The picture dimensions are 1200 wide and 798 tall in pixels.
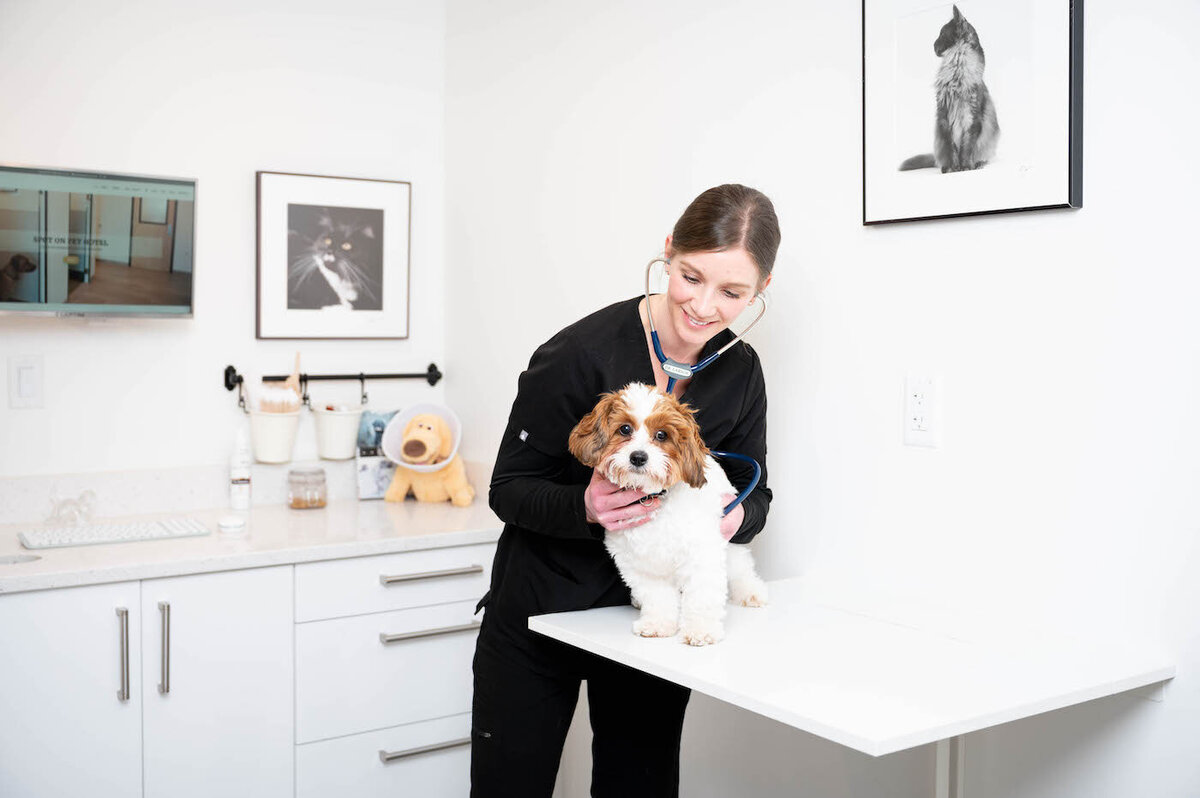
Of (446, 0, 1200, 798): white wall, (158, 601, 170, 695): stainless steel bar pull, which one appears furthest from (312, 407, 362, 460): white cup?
(158, 601, 170, 695): stainless steel bar pull

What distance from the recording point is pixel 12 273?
2.40 meters

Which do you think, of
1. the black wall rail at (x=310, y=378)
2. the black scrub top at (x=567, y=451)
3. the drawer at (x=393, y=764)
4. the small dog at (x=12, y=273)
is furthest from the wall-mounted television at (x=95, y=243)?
the black scrub top at (x=567, y=451)

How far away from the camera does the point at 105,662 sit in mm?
2160

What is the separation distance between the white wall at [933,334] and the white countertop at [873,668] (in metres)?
0.11

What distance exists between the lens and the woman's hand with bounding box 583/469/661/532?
1481 mm

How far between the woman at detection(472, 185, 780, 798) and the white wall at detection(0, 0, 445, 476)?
1435 millimetres

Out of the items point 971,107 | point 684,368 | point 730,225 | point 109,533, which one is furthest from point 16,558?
point 971,107

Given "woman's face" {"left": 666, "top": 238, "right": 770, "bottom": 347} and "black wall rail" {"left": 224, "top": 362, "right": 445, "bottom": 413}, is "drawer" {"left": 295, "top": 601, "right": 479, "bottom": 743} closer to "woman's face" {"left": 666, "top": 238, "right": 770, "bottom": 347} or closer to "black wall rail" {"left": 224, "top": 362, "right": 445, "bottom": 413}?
"black wall rail" {"left": 224, "top": 362, "right": 445, "bottom": 413}

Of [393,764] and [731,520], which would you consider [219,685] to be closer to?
[393,764]

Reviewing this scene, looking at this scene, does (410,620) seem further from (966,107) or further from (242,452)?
(966,107)

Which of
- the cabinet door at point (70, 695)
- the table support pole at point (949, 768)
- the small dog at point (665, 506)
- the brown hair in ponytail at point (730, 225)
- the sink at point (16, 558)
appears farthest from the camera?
the sink at point (16, 558)

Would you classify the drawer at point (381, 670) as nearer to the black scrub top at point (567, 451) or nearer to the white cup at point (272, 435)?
the white cup at point (272, 435)

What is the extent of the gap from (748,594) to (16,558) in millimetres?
1583

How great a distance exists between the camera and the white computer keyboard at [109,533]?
2330 mm
